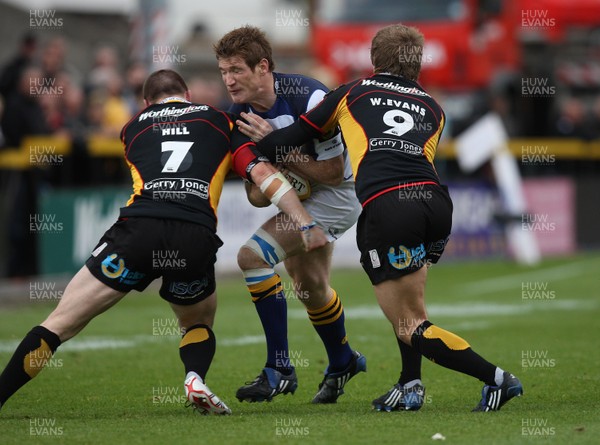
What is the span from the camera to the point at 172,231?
21.8 ft

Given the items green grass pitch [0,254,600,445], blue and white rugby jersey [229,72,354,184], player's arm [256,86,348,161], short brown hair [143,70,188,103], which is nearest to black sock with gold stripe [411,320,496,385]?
green grass pitch [0,254,600,445]

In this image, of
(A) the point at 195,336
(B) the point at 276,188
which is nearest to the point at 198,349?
(A) the point at 195,336

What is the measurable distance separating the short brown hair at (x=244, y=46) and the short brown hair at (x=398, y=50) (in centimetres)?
76

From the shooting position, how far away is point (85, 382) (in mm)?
8344

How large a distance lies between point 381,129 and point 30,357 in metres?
2.41

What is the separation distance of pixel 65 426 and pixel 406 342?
2.02m

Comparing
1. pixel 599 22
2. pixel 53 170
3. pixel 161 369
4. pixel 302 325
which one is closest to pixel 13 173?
pixel 53 170

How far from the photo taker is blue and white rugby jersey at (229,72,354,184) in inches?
296

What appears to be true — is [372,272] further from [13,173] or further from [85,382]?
[13,173]

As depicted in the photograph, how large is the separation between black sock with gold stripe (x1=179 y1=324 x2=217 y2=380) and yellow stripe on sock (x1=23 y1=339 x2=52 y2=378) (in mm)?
800

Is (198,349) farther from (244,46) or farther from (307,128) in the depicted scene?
(244,46)

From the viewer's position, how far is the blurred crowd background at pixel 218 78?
47.7 feet

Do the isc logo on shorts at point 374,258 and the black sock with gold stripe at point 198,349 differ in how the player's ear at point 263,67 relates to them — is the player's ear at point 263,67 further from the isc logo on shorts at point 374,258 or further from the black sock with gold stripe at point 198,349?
the black sock with gold stripe at point 198,349

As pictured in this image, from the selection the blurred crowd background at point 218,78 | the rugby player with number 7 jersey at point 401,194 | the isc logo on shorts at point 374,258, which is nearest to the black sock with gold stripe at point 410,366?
the rugby player with number 7 jersey at point 401,194
